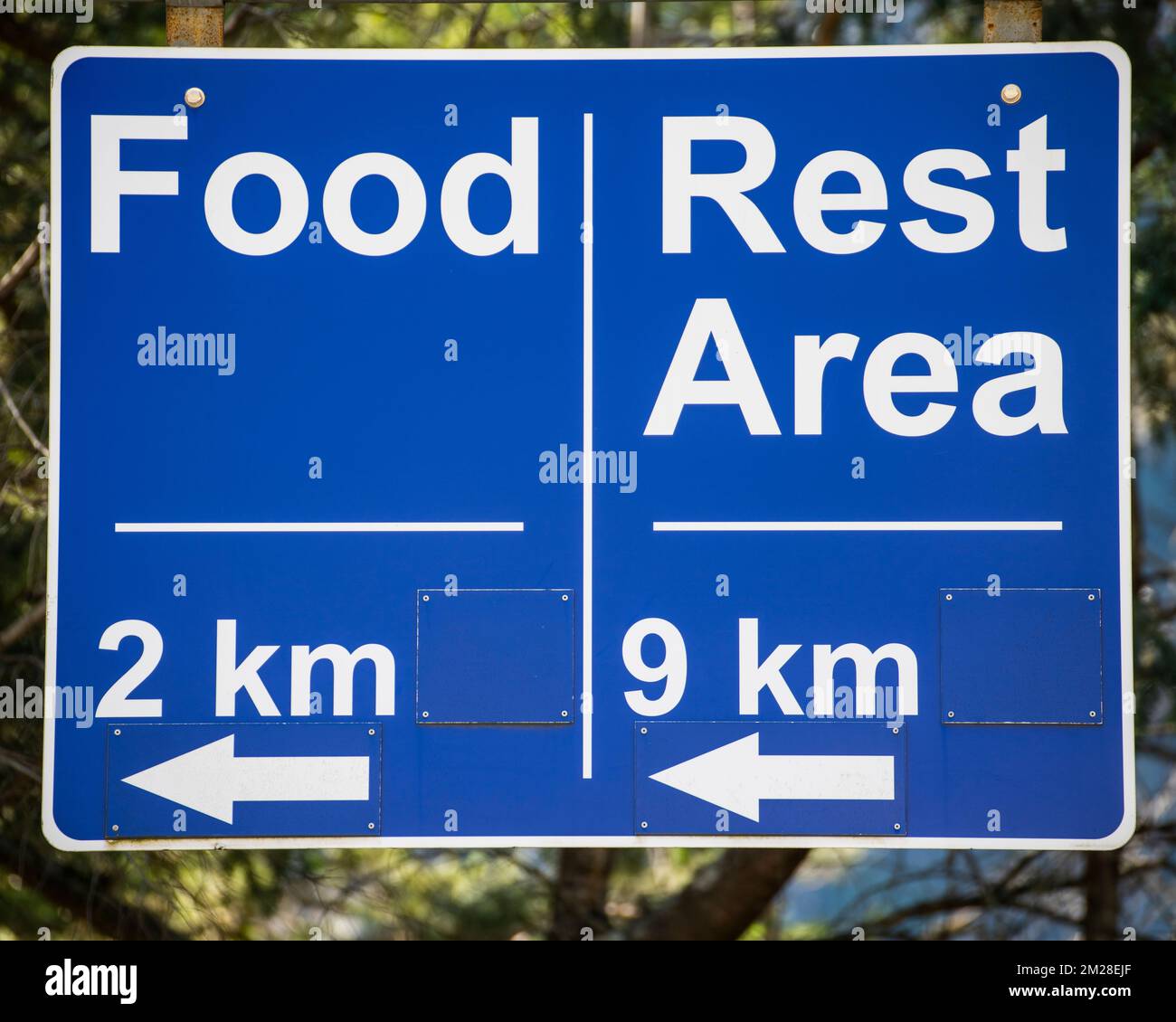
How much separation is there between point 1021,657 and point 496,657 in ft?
4.31

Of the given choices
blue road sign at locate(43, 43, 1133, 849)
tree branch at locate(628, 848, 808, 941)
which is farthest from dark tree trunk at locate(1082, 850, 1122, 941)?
blue road sign at locate(43, 43, 1133, 849)

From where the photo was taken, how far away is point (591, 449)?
321 centimetres

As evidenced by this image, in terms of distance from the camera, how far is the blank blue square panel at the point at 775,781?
3145mm

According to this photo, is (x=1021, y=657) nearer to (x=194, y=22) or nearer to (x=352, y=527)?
(x=352, y=527)

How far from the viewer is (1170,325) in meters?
6.64

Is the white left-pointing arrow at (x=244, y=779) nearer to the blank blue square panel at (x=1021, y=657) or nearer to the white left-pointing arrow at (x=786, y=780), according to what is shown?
the white left-pointing arrow at (x=786, y=780)

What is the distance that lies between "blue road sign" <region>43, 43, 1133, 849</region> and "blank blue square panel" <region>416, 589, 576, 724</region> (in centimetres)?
1

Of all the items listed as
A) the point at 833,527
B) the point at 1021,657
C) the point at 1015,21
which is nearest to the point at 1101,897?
the point at 1021,657

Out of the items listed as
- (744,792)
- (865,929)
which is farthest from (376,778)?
(865,929)

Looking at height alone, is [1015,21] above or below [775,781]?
above

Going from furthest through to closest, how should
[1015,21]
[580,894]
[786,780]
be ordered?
[580,894] → [1015,21] → [786,780]

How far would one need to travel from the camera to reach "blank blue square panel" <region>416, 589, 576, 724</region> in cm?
318

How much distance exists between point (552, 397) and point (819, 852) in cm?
580

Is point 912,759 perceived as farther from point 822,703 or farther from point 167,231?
point 167,231
